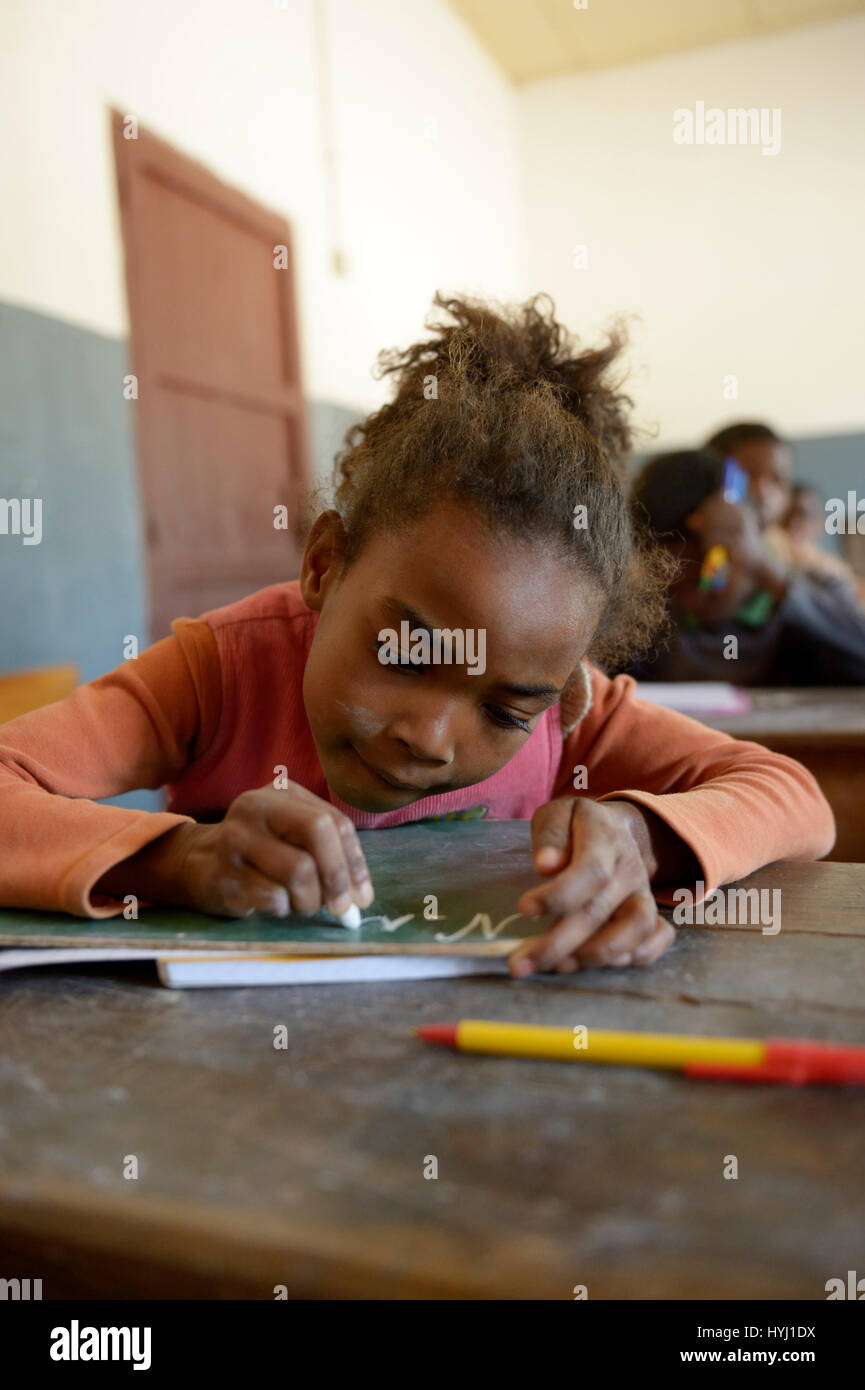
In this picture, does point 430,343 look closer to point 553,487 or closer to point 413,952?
point 553,487

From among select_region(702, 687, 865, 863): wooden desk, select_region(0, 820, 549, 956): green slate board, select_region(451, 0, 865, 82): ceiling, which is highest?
select_region(451, 0, 865, 82): ceiling

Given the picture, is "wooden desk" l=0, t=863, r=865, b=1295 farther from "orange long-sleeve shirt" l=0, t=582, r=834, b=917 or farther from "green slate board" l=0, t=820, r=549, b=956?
"orange long-sleeve shirt" l=0, t=582, r=834, b=917

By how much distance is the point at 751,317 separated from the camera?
21.7 feet

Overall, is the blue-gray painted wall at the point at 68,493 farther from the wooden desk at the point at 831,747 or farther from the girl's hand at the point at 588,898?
the girl's hand at the point at 588,898

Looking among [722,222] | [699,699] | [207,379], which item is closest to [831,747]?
[699,699]

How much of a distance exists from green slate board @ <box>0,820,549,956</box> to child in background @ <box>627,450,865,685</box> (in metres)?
1.95

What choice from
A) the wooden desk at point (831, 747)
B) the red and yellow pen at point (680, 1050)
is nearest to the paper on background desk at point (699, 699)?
the wooden desk at point (831, 747)

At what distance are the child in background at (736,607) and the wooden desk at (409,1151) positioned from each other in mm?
2184

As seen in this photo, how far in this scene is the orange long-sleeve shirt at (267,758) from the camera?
84 centimetres

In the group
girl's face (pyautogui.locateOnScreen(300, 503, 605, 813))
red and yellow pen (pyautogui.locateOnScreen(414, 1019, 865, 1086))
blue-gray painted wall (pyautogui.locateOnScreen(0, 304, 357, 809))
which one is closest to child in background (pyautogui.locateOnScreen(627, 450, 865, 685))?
blue-gray painted wall (pyautogui.locateOnScreen(0, 304, 357, 809))

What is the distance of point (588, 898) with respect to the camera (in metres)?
0.68

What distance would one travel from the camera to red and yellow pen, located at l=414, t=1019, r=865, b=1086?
1.66 feet
